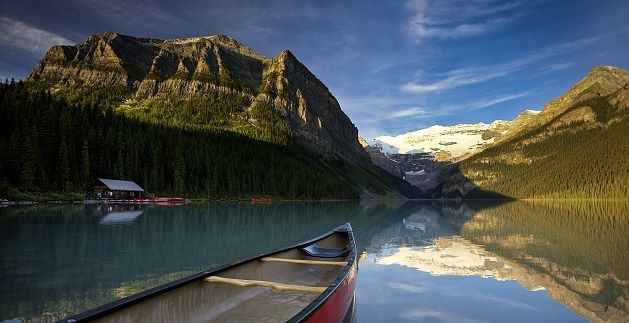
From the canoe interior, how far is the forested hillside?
6455cm

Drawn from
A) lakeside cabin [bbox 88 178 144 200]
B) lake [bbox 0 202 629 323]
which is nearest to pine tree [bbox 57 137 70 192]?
lakeside cabin [bbox 88 178 144 200]

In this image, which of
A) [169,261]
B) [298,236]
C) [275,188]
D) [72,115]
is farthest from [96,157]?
[169,261]

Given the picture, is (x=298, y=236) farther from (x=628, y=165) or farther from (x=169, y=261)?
(x=628, y=165)

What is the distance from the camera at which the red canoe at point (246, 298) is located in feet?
22.9

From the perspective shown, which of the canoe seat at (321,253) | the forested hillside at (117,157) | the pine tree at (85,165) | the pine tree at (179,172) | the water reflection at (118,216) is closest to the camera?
the canoe seat at (321,253)

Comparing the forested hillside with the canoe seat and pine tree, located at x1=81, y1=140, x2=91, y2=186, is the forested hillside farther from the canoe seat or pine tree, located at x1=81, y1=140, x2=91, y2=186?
the canoe seat

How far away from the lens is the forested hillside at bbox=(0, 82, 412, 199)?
70188 millimetres

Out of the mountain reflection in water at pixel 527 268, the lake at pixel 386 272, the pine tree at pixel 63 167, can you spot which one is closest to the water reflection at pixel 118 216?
the lake at pixel 386 272

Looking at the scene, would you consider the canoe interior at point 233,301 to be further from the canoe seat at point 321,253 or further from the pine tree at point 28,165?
the pine tree at point 28,165

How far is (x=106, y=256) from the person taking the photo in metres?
19.0

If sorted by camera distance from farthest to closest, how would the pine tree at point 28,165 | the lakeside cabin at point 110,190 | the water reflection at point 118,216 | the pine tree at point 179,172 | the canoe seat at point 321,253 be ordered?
the pine tree at point 179,172
the lakeside cabin at point 110,190
the pine tree at point 28,165
the water reflection at point 118,216
the canoe seat at point 321,253

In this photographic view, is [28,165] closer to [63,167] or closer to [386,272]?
[63,167]

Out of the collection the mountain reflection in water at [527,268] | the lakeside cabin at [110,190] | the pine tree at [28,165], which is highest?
the pine tree at [28,165]

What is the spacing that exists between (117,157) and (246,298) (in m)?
94.8
